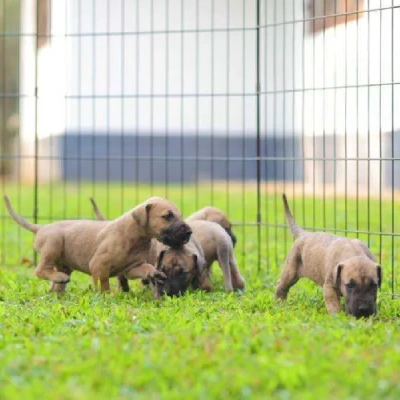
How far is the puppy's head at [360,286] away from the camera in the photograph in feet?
25.6

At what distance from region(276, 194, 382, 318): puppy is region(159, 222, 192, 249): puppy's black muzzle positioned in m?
0.88

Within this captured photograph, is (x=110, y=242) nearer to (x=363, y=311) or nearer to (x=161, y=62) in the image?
(x=363, y=311)

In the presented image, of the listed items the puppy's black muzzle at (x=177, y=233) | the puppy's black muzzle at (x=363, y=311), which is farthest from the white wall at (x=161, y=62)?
the puppy's black muzzle at (x=363, y=311)

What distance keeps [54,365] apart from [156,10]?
21130 millimetres

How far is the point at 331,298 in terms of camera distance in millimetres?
8258

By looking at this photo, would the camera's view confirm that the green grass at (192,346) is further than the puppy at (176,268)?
No

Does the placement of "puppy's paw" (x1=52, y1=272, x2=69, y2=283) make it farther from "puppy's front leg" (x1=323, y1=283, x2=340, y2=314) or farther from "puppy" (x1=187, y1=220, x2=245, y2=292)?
"puppy's front leg" (x1=323, y1=283, x2=340, y2=314)

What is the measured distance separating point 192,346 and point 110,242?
2967 millimetres

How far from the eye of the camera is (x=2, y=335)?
7.23m

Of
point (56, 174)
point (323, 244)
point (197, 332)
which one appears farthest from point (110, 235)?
point (56, 174)

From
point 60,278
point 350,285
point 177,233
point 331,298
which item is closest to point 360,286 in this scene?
point 350,285

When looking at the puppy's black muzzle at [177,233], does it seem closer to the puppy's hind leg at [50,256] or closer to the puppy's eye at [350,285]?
the puppy's hind leg at [50,256]

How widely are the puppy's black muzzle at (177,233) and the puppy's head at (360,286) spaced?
1.63 m

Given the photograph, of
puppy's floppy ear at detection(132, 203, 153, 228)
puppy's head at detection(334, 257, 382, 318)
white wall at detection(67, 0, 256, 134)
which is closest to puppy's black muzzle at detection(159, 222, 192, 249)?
puppy's floppy ear at detection(132, 203, 153, 228)
